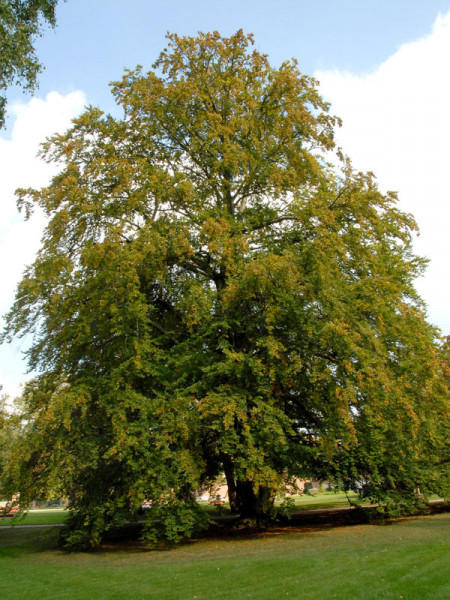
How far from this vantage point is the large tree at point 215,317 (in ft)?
39.5

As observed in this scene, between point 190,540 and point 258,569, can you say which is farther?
point 190,540

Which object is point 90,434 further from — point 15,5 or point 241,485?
point 15,5

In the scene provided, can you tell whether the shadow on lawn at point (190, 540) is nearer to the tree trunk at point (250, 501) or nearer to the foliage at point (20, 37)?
the tree trunk at point (250, 501)

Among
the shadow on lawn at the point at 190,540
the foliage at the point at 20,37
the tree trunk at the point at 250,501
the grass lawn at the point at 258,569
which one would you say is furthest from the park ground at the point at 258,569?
the foliage at the point at 20,37

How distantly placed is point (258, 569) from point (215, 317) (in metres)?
7.27

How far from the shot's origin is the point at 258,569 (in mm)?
8547

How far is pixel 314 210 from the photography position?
567 inches

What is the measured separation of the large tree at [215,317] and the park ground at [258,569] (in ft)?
3.86

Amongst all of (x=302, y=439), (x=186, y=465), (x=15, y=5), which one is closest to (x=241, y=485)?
(x=302, y=439)

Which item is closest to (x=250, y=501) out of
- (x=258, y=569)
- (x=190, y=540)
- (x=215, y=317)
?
(x=190, y=540)

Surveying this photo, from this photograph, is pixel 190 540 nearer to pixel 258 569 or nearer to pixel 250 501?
pixel 250 501

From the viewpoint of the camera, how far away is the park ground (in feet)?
22.2

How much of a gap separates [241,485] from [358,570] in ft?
28.7

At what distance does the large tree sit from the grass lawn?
124 centimetres
